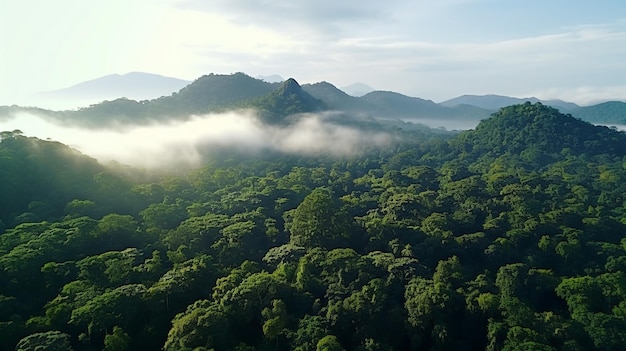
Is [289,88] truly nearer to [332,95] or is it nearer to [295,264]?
[332,95]

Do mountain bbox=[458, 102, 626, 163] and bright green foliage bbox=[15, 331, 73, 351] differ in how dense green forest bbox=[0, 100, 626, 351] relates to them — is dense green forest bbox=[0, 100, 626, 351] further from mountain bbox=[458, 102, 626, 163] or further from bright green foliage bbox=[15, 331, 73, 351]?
mountain bbox=[458, 102, 626, 163]

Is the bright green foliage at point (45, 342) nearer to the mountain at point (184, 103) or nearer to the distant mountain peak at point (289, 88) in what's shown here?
the mountain at point (184, 103)

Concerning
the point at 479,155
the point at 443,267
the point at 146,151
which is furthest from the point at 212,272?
the point at 479,155

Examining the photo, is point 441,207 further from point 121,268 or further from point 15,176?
point 15,176

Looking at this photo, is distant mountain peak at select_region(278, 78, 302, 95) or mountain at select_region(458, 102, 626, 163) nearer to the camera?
mountain at select_region(458, 102, 626, 163)

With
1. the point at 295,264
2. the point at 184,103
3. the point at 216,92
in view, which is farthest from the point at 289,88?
the point at 295,264

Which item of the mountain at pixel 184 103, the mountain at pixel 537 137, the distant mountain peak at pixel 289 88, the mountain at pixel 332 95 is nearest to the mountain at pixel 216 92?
the mountain at pixel 184 103

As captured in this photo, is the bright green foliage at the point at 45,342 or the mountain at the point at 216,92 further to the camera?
the mountain at the point at 216,92

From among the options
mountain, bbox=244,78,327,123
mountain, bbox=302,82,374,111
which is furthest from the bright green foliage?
mountain, bbox=302,82,374,111
